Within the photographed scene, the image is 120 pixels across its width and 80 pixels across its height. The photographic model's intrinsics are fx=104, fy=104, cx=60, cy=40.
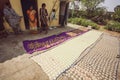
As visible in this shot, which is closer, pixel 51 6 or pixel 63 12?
pixel 51 6

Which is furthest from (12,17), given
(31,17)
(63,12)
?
(63,12)

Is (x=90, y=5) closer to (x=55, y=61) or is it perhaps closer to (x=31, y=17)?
(x=31, y=17)

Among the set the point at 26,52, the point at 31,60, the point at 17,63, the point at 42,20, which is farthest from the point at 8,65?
the point at 42,20

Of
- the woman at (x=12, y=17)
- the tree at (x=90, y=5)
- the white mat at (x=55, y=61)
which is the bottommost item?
the white mat at (x=55, y=61)

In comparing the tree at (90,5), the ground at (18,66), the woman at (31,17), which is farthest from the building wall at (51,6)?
the tree at (90,5)

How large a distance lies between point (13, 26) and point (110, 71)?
504 centimetres

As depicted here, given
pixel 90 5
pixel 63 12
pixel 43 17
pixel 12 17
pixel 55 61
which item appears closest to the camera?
pixel 55 61

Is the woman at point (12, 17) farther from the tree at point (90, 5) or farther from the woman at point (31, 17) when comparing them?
the tree at point (90, 5)

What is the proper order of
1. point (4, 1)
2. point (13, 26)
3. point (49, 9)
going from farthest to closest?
point (49, 9) < point (13, 26) < point (4, 1)

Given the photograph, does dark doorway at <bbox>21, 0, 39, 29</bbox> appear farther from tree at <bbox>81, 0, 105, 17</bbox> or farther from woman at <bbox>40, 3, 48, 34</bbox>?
tree at <bbox>81, 0, 105, 17</bbox>

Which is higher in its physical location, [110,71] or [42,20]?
[42,20]

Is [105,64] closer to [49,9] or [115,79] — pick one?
[115,79]

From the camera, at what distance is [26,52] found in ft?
13.5

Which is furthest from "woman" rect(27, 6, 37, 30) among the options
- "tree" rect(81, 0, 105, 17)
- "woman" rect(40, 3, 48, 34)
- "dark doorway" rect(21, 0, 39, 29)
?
"tree" rect(81, 0, 105, 17)
